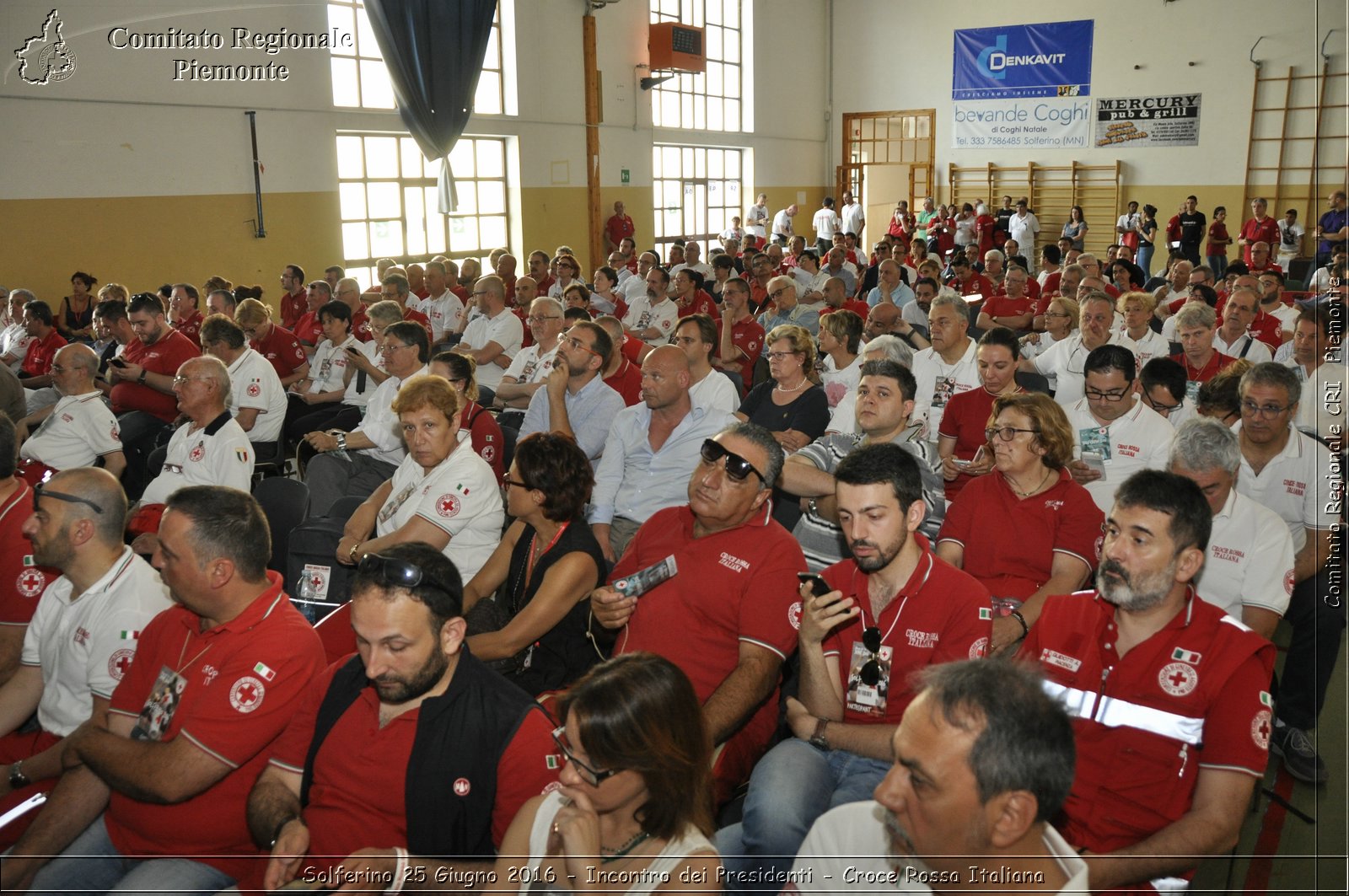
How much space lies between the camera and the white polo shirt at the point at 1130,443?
3.85m

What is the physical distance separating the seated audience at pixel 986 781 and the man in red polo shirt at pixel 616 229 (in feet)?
46.3

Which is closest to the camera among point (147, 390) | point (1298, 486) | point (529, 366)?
point (1298, 486)

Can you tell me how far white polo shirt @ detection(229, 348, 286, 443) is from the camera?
5.33m

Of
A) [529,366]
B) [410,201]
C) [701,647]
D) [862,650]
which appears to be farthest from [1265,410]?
[410,201]

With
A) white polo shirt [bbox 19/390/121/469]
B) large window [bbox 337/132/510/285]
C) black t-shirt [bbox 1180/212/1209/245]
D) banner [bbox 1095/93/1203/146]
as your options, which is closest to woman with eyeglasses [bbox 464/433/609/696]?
white polo shirt [bbox 19/390/121/469]

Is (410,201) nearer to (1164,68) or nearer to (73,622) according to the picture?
(73,622)

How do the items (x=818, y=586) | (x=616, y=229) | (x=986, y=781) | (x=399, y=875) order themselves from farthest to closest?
(x=616, y=229) → (x=818, y=586) → (x=399, y=875) → (x=986, y=781)

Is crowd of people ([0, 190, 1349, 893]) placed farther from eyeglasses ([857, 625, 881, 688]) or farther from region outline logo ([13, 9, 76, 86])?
region outline logo ([13, 9, 76, 86])

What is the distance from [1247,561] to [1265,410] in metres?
0.94

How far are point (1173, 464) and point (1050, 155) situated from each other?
17.1 metres

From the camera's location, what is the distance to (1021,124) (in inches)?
725

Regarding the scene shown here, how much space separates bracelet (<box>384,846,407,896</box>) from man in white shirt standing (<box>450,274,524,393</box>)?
5418 millimetres

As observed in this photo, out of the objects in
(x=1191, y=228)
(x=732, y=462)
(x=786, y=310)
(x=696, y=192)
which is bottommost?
(x=732, y=462)

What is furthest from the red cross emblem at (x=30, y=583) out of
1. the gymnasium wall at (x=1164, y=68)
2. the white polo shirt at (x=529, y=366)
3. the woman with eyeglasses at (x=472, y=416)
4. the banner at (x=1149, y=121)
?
the banner at (x=1149, y=121)
